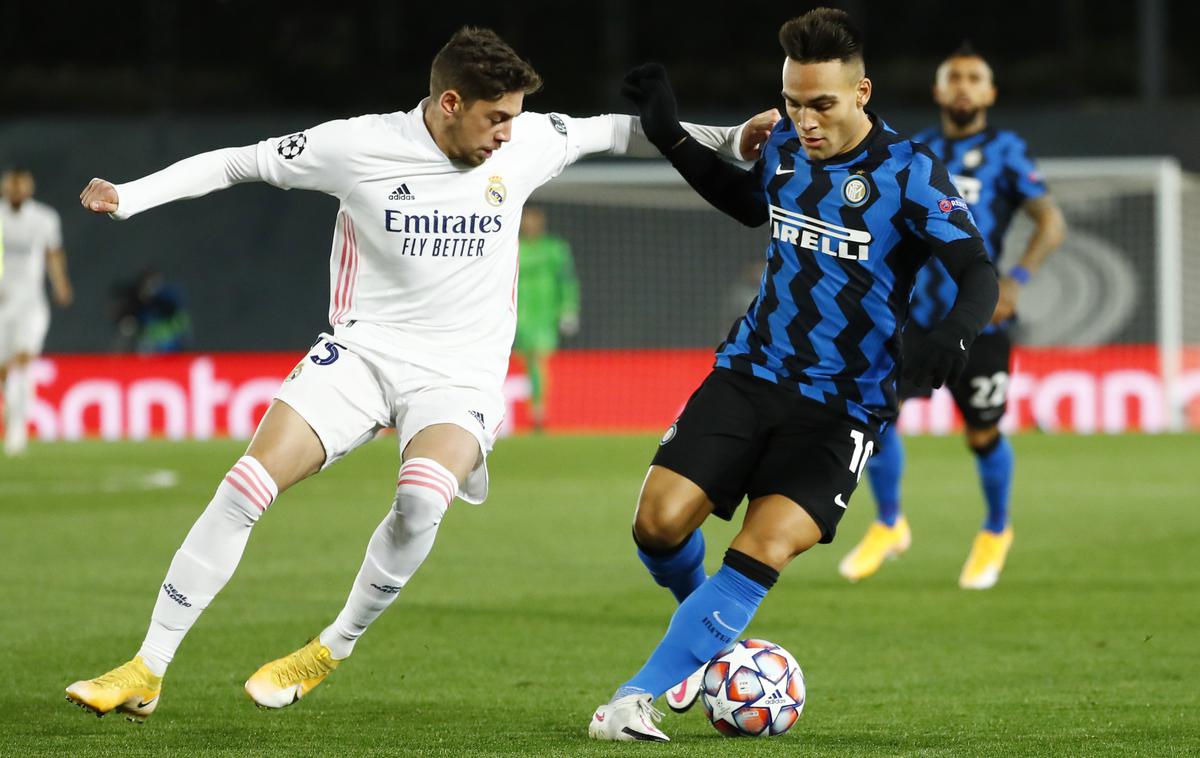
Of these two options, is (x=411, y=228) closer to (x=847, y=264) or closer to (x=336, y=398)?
(x=336, y=398)

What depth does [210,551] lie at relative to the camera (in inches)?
207

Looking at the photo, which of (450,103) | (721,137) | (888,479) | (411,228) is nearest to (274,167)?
(411,228)

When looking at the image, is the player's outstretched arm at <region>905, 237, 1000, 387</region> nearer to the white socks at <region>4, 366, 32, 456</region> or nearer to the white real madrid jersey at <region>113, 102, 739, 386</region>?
the white real madrid jersey at <region>113, 102, 739, 386</region>

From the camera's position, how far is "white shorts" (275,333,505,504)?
543 cm

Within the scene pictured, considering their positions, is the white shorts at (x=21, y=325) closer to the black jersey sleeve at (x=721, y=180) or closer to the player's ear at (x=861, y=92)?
the black jersey sleeve at (x=721, y=180)

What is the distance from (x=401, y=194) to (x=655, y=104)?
33.4 inches

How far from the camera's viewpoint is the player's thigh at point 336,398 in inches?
213

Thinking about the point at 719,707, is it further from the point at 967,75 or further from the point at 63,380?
the point at 63,380

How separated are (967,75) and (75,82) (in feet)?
66.0

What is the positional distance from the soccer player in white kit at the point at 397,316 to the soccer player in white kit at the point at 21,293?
11.5 m

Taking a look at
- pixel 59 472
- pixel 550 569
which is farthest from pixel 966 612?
pixel 59 472

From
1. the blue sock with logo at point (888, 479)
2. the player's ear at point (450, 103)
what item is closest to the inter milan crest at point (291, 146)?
the player's ear at point (450, 103)

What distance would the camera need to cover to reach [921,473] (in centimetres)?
1452

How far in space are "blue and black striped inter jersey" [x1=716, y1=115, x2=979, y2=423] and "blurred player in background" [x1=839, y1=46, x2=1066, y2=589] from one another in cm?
316
